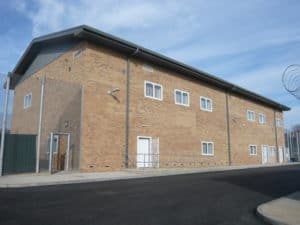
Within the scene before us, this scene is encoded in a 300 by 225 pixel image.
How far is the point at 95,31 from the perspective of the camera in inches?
666

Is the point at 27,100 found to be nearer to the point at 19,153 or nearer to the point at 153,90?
the point at 19,153

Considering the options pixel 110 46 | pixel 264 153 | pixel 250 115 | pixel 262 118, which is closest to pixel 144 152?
pixel 110 46

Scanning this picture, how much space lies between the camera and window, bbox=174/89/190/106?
2323 centimetres

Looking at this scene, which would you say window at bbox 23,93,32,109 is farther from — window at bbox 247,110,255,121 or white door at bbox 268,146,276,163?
white door at bbox 268,146,276,163

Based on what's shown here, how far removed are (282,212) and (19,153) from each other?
12.9m

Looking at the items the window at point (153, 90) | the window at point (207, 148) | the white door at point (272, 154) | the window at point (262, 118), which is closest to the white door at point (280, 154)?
the white door at point (272, 154)

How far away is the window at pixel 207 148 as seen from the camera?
25.2m

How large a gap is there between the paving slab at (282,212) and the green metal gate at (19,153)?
12.2 m

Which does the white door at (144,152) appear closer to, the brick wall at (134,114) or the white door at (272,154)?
the brick wall at (134,114)

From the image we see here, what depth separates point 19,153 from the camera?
50.6 feet

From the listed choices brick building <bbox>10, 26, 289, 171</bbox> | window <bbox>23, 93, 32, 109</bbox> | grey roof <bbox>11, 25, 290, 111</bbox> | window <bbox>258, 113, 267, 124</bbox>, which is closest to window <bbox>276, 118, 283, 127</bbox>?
window <bbox>258, 113, 267, 124</bbox>

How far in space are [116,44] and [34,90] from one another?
767 cm

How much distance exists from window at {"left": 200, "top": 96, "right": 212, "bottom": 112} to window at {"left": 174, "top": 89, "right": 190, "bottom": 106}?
2.08 m

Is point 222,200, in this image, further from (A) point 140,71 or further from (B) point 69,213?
(A) point 140,71
